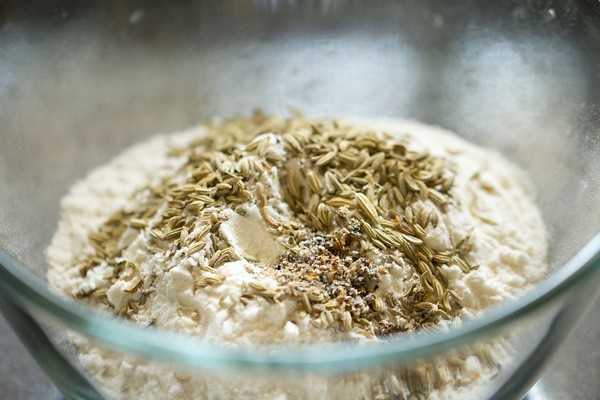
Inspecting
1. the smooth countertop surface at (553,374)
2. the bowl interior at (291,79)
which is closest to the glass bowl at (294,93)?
the bowl interior at (291,79)

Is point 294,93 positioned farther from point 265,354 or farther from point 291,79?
point 265,354

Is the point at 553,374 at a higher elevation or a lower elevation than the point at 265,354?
lower

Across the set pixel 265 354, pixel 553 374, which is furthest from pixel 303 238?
pixel 553 374

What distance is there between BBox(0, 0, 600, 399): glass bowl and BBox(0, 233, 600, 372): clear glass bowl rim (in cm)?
1

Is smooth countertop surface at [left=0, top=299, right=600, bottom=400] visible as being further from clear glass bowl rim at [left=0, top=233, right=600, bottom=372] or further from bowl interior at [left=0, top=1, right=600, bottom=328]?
clear glass bowl rim at [left=0, top=233, right=600, bottom=372]

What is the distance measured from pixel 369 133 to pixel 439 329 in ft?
1.03

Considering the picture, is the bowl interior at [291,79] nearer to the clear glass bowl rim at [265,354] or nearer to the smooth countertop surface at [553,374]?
the smooth countertop surface at [553,374]

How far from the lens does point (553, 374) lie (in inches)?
39.0

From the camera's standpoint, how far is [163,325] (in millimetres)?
820

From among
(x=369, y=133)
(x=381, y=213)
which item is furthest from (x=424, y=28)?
(x=381, y=213)

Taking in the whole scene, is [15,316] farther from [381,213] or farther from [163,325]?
[381,213]

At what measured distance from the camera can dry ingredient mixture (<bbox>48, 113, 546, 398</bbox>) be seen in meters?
0.80

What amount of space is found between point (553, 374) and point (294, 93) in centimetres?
58

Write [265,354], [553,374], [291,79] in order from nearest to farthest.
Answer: [265,354] → [553,374] → [291,79]
